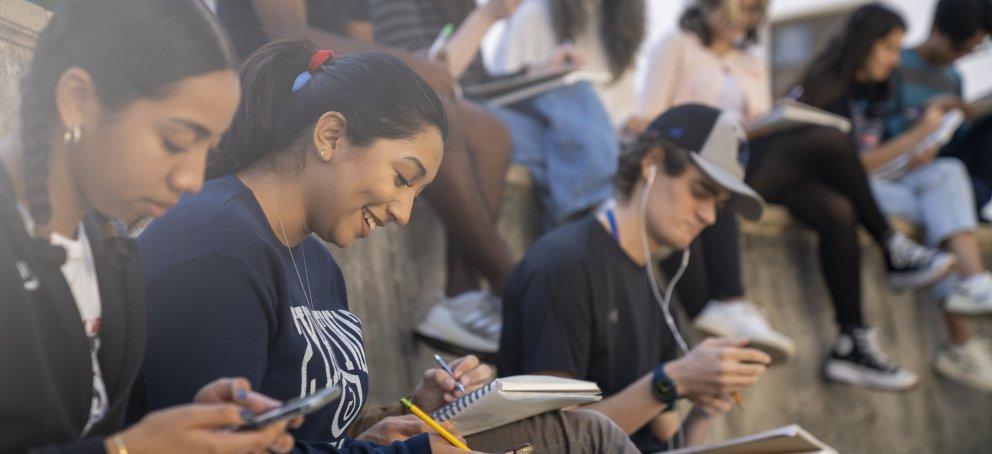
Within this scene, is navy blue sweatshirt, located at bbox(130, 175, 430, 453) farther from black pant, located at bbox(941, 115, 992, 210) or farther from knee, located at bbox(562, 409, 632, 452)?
black pant, located at bbox(941, 115, 992, 210)

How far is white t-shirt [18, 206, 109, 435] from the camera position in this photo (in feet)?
5.08

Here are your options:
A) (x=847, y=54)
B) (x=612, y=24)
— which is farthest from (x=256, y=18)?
(x=847, y=54)

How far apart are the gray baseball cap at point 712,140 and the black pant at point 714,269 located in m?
0.65

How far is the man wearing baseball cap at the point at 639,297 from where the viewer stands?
3006 millimetres

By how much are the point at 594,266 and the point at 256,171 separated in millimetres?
1286

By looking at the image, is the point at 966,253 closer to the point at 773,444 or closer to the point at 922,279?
the point at 922,279

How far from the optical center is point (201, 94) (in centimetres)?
157

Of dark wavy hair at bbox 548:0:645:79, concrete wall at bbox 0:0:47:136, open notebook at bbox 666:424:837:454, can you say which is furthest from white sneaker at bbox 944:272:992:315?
concrete wall at bbox 0:0:47:136

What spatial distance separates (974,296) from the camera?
4922 millimetres

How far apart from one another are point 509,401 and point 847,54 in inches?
126

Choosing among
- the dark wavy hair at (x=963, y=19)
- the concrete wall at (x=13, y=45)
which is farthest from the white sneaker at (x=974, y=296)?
the concrete wall at (x=13, y=45)

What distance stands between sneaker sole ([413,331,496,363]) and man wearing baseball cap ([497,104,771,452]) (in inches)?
13.4

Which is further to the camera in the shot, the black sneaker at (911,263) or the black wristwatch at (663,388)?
the black sneaker at (911,263)

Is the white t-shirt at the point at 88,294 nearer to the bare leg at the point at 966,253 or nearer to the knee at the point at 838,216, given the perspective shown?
the knee at the point at 838,216
